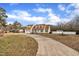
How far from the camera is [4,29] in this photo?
3074 millimetres

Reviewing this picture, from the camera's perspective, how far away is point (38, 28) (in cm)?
308

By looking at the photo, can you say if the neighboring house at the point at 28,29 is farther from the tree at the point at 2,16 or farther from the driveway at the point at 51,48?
the tree at the point at 2,16

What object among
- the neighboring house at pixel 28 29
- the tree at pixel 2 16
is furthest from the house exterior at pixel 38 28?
the tree at pixel 2 16

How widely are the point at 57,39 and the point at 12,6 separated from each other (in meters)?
0.56

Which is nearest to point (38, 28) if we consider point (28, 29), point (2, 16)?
point (28, 29)

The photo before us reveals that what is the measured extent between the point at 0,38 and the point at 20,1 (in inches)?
16.8

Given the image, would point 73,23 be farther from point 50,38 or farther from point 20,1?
point 20,1

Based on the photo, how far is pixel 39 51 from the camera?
9.89ft

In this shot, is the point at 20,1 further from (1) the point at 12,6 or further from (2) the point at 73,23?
(2) the point at 73,23

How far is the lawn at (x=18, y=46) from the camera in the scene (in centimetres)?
300

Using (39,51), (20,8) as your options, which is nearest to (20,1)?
(20,8)

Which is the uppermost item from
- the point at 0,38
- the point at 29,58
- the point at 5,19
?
the point at 5,19

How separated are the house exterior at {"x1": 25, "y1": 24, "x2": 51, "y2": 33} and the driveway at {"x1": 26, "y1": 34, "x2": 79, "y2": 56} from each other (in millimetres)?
52

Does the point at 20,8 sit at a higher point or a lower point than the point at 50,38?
higher
